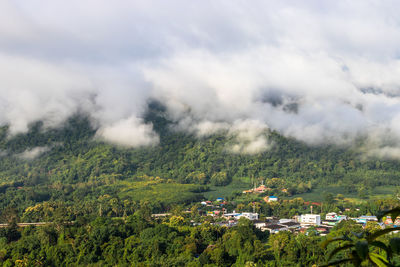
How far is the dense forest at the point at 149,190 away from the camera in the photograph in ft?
97.4

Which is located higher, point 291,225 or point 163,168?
point 163,168

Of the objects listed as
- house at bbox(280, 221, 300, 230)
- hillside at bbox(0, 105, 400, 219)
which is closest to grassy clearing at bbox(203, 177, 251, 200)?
hillside at bbox(0, 105, 400, 219)

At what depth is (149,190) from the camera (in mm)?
66750

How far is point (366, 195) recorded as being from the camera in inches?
2586

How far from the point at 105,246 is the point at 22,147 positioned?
71.2 metres

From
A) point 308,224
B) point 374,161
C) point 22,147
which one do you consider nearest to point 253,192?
point 308,224

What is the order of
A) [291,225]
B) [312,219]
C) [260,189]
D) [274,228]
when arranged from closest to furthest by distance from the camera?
1. [274,228]
2. [291,225]
3. [312,219]
4. [260,189]

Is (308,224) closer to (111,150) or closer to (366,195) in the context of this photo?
(366,195)

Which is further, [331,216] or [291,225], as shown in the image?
[331,216]

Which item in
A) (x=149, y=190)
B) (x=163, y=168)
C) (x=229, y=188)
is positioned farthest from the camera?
(x=163, y=168)

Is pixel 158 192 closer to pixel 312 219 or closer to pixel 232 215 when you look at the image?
pixel 232 215

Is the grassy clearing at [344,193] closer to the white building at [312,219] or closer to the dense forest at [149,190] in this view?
the dense forest at [149,190]

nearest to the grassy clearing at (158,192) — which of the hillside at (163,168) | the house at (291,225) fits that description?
the hillside at (163,168)

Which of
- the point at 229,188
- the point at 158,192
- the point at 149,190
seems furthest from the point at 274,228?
the point at 229,188
